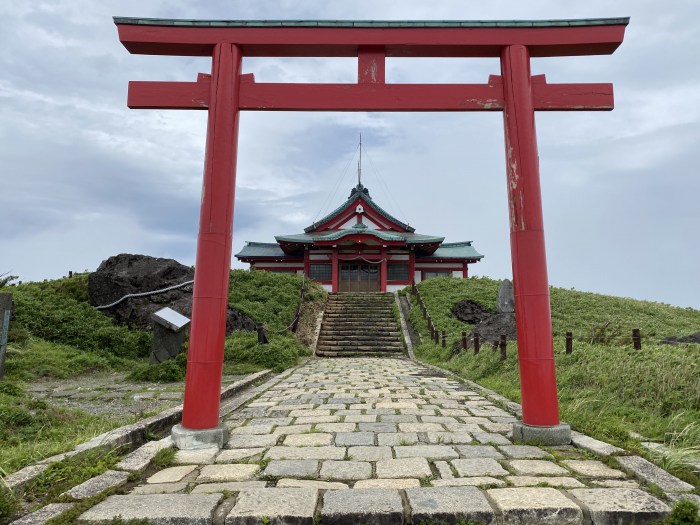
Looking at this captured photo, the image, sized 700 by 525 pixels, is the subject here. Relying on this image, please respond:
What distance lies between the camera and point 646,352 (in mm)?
7188

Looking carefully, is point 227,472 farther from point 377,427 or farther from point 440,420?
point 440,420

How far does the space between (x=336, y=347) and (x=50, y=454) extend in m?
13.0

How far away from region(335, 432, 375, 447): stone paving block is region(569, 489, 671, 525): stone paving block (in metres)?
1.85

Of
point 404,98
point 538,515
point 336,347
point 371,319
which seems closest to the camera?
point 538,515

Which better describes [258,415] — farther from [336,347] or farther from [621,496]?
[336,347]

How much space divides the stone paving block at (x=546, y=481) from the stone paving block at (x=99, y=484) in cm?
266

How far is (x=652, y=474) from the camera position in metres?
3.18

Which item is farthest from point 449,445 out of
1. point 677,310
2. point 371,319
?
point 677,310

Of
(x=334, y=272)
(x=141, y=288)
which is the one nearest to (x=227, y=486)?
(x=141, y=288)

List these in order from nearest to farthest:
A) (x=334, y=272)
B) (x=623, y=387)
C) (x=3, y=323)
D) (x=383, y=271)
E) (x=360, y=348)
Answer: (x=623, y=387)
(x=3, y=323)
(x=360, y=348)
(x=334, y=272)
(x=383, y=271)

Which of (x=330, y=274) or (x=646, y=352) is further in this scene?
(x=330, y=274)

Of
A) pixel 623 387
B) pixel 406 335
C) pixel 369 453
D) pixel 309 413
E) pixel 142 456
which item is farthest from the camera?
pixel 406 335

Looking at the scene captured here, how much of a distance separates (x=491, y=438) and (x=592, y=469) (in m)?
1.08

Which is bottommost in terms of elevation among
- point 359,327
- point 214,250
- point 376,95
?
point 359,327
